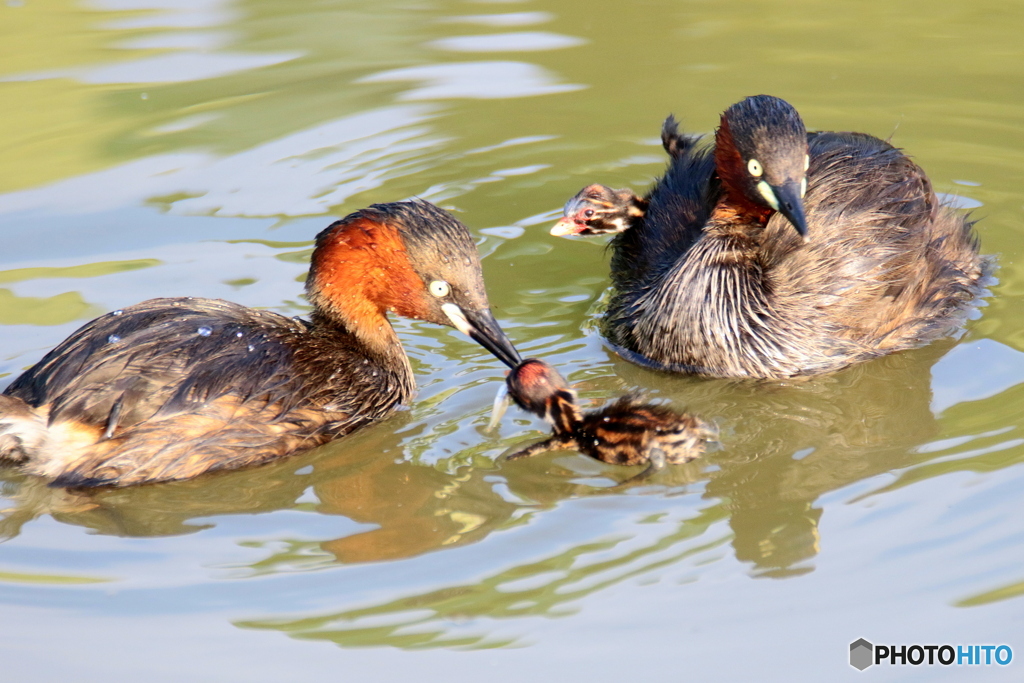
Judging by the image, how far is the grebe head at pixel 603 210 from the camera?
657 cm

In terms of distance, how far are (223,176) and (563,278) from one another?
7.91ft

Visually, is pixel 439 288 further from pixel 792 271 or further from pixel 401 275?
pixel 792 271

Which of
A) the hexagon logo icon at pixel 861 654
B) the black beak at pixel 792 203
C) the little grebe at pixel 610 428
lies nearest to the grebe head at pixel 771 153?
the black beak at pixel 792 203

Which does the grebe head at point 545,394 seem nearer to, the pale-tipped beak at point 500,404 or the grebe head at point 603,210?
the pale-tipped beak at point 500,404

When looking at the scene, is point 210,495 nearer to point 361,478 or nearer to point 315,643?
point 361,478

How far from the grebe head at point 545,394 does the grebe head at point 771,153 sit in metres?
1.38

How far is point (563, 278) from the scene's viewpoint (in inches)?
265

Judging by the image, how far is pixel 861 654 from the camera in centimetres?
382

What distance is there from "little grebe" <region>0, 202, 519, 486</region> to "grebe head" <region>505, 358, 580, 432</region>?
39cm

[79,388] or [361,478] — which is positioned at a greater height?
[79,388]

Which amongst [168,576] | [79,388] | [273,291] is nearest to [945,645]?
[168,576]

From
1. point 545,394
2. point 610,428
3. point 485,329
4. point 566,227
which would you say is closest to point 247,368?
point 485,329

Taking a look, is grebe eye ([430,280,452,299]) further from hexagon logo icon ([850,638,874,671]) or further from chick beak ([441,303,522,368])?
hexagon logo icon ([850,638,874,671])

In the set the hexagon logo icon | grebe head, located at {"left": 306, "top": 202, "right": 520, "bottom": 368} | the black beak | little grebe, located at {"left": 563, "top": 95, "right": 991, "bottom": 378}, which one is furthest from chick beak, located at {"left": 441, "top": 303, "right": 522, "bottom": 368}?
the hexagon logo icon
